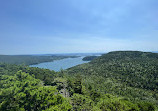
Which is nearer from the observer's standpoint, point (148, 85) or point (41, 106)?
point (41, 106)

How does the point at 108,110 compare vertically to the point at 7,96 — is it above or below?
below

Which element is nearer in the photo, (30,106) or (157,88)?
A: (30,106)

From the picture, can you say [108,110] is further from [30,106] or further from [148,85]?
[148,85]

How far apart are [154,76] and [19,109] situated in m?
126

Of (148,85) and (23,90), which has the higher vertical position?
(23,90)

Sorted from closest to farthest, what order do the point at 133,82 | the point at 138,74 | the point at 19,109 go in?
the point at 19,109, the point at 133,82, the point at 138,74

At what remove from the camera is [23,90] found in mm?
27344

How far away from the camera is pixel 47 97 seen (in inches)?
944

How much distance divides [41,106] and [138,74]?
394 ft

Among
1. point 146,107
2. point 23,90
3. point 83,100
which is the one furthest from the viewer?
point 146,107

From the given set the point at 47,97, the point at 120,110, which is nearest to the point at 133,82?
the point at 120,110

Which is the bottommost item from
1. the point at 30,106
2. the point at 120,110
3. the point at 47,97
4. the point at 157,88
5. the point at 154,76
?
the point at 157,88

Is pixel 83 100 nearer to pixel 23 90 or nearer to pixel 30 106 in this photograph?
pixel 30 106

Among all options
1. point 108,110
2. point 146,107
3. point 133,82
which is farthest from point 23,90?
point 133,82
